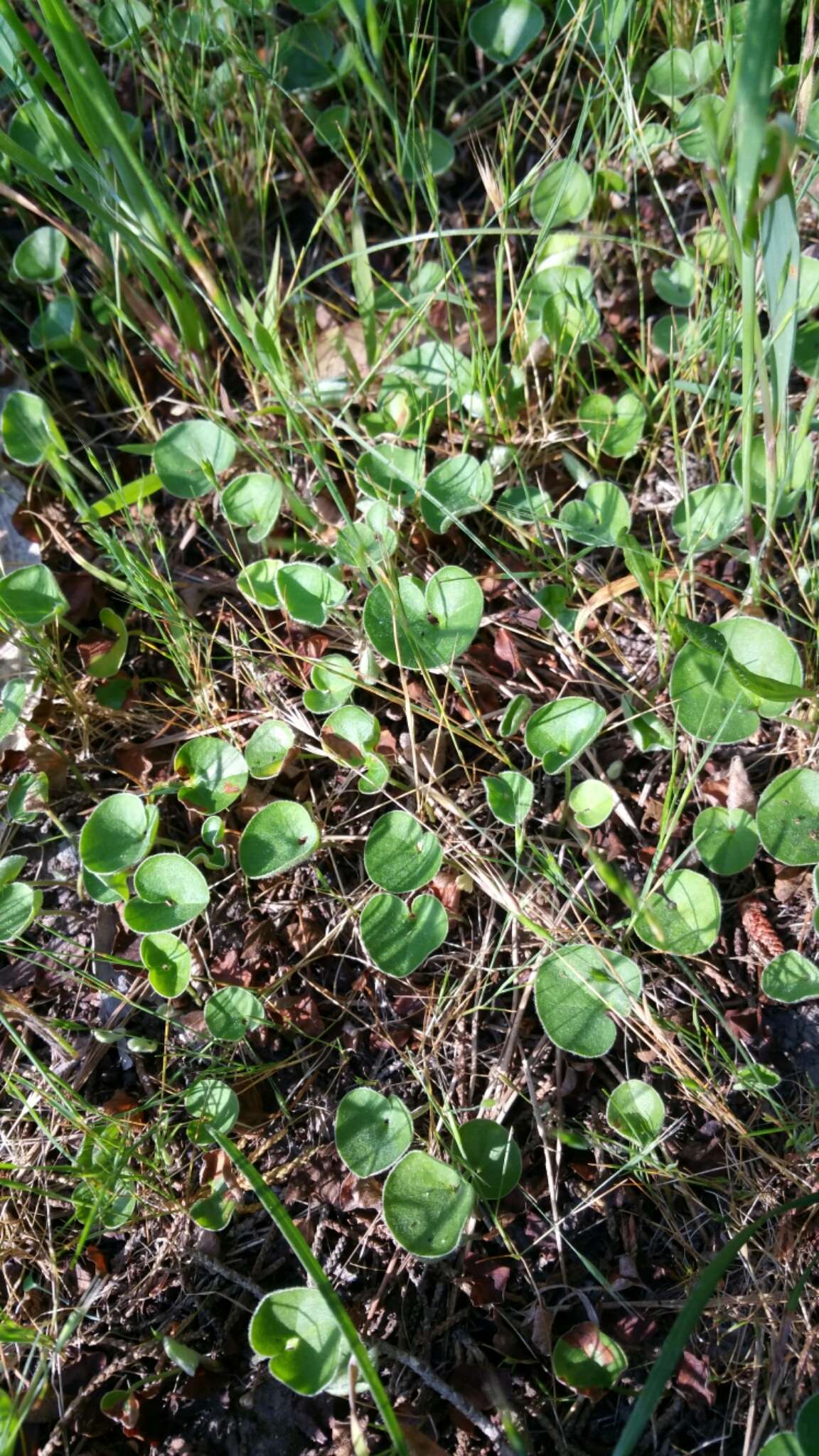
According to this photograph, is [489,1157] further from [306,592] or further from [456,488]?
[456,488]

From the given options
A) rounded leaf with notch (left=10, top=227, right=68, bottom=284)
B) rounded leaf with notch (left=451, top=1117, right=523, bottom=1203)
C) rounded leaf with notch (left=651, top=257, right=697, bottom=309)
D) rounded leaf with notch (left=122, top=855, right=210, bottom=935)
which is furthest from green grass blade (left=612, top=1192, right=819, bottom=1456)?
rounded leaf with notch (left=10, top=227, right=68, bottom=284)

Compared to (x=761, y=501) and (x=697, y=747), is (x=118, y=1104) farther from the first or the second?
(x=761, y=501)

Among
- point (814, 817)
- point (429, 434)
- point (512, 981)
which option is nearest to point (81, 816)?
point (512, 981)

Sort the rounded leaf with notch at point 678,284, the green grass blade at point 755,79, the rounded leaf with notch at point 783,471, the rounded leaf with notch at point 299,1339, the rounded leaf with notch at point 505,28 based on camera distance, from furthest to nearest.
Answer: the rounded leaf with notch at point 505,28
the rounded leaf with notch at point 678,284
the rounded leaf with notch at point 783,471
the rounded leaf with notch at point 299,1339
the green grass blade at point 755,79

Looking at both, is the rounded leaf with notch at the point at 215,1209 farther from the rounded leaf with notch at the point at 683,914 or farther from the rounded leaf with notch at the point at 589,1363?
the rounded leaf with notch at the point at 683,914

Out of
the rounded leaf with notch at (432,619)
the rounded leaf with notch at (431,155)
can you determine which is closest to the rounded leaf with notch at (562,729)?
the rounded leaf with notch at (432,619)

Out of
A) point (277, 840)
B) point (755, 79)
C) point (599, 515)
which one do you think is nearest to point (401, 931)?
point (277, 840)
